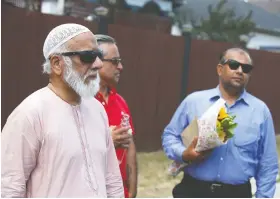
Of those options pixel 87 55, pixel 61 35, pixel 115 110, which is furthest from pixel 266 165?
pixel 61 35

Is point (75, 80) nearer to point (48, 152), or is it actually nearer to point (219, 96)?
point (48, 152)

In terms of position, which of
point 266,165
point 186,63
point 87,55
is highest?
point 87,55

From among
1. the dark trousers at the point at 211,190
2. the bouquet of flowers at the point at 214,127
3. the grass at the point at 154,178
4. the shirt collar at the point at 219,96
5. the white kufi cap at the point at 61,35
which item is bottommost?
the grass at the point at 154,178

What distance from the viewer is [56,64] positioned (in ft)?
8.95

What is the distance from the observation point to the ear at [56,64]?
2.72 m

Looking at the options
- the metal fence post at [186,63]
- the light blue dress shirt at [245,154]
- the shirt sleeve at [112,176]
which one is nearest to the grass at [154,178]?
the metal fence post at [186,63]

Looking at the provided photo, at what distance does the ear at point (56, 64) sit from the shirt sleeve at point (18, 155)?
12.0 inches

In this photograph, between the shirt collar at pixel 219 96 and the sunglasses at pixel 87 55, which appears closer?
the sunglasses at pixel 87 55

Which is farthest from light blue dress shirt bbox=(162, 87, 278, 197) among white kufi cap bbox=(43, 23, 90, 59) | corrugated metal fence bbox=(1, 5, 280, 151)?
corrugated metal fence bbox=(1, 5, 280, 151)

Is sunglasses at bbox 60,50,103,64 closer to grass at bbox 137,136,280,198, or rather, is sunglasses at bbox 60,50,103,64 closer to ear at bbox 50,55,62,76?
ear at bbox 50,55,62,76

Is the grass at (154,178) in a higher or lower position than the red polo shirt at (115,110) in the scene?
lower

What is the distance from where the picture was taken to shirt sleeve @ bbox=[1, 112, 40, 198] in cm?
248

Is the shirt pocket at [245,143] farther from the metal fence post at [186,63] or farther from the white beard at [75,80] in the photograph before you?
the metal fence post at [186,63]

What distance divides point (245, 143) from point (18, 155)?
2059mm
